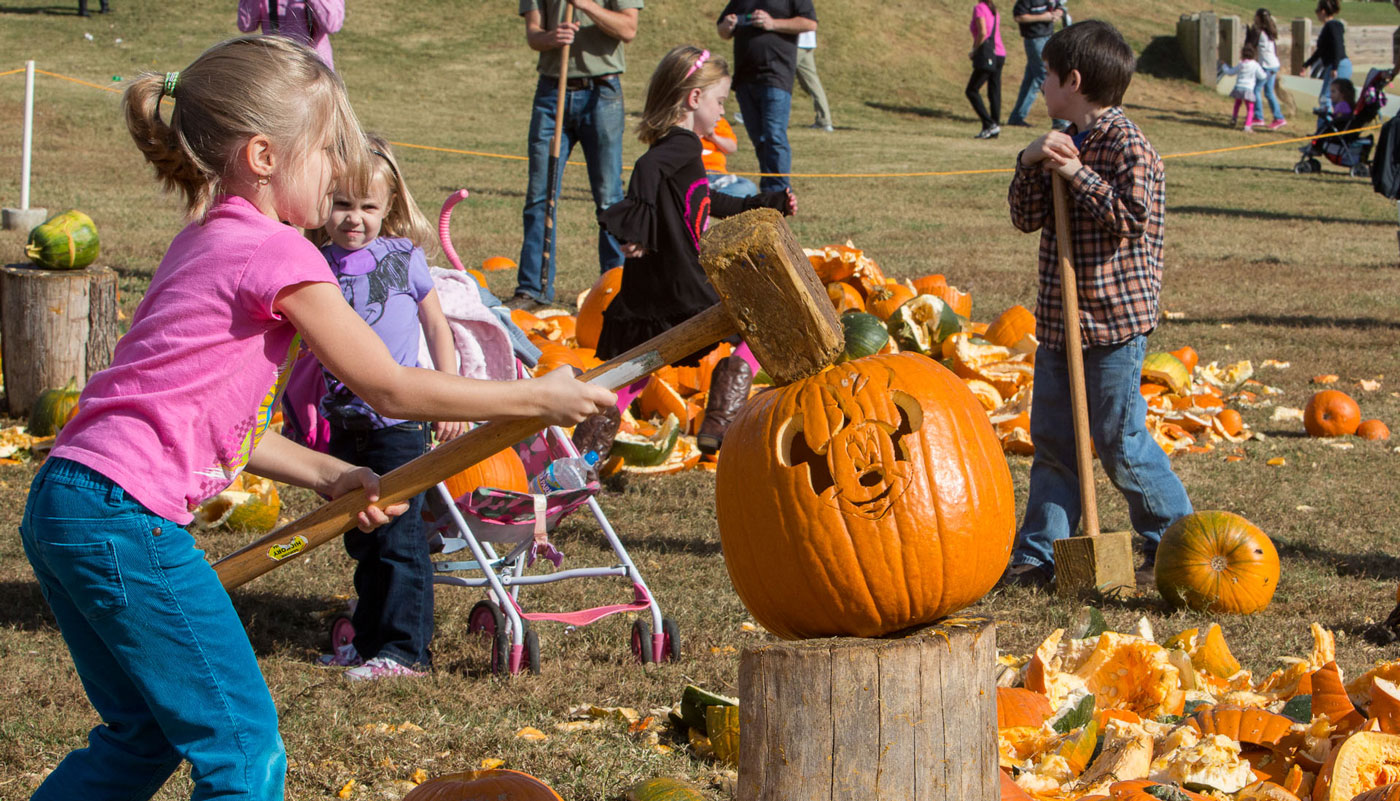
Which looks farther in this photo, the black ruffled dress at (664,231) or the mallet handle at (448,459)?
the black ruffled dress at (664,231)

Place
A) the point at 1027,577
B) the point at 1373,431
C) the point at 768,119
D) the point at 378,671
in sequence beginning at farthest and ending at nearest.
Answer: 1. the point at 768,119
2. the point at 1373,431
3. the point at 1027,577
4. the point at 378,671

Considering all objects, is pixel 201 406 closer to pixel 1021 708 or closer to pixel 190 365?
pixel 190 365

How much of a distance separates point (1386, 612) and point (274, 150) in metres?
4.19

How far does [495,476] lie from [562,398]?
251 cm

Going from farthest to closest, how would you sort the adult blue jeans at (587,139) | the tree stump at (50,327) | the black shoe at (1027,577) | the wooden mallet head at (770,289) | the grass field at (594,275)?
1. the adult blue jeans at (587,139)
2. the tree stump at (50,327)
3. the black shoe at (1027,577)
4. the grass field at (594,275)
5. the wooden mallet head at (770,289)


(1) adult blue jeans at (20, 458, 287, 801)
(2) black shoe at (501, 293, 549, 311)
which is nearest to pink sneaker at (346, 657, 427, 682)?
(1) adult blue jeans at (20, 458, 287, 801)

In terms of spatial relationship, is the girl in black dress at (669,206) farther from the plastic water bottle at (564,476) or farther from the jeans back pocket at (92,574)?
the jeans back pocket at (92,574)

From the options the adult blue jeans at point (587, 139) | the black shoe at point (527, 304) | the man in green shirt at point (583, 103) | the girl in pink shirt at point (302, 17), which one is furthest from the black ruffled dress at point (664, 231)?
the black shoe at point (527, 304)

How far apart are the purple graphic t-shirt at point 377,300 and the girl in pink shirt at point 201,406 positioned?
169cm

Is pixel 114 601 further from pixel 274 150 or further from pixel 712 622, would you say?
pixel 712 622

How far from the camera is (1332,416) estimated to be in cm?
719

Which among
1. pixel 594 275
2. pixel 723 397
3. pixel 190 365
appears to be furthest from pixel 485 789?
pixel 594 275

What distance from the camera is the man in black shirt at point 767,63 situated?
37.0ft

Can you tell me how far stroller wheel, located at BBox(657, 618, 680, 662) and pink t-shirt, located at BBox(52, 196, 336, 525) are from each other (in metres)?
2.17
